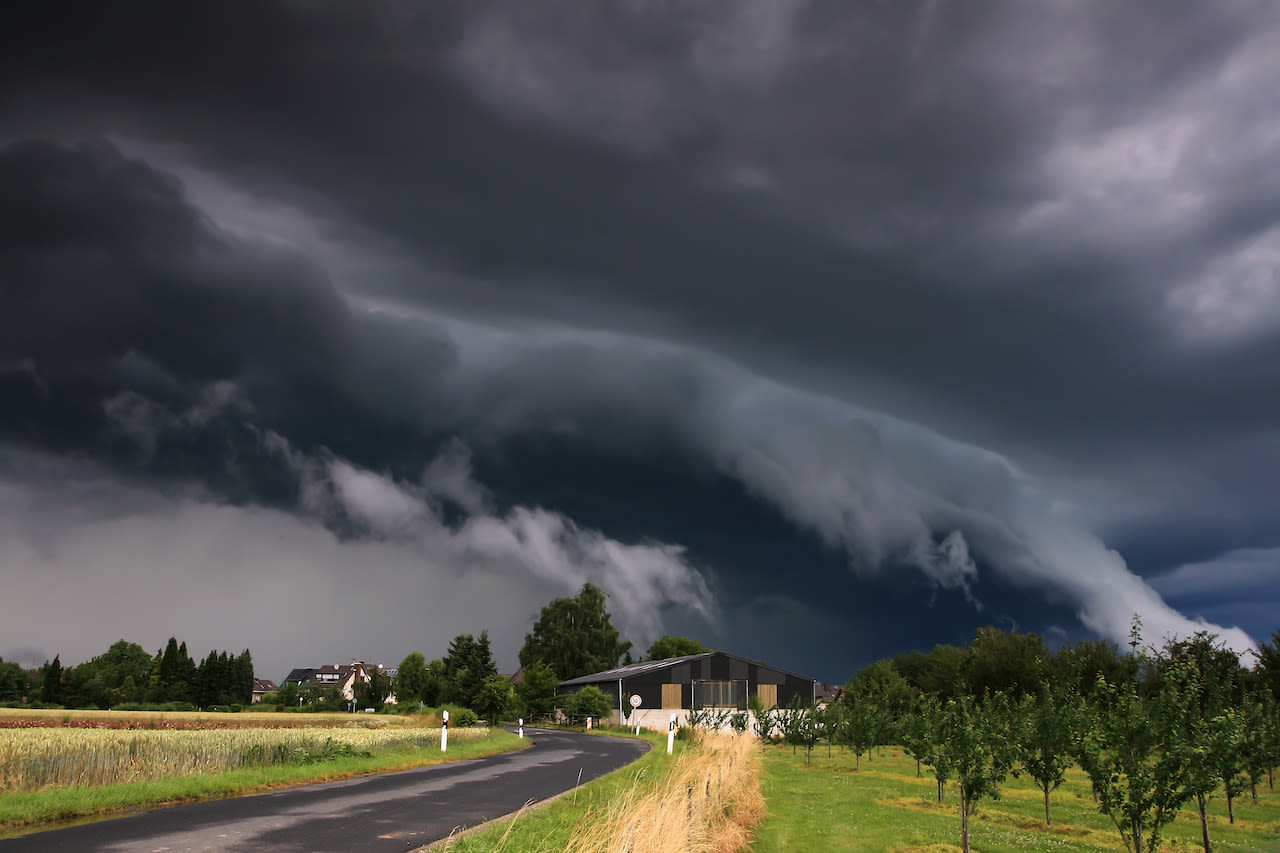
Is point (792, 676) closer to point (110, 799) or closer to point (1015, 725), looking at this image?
point (1015, 725)

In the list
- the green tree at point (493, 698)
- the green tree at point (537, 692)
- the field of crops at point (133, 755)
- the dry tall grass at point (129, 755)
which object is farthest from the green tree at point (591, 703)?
the dry tall grass at point (129, 755)

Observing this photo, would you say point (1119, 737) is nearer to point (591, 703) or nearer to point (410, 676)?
point (591, 703)

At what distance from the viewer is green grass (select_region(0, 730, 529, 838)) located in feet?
41.4

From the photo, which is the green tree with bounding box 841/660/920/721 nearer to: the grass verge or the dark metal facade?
the dark metal facade

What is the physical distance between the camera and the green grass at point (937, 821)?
18.3 metres

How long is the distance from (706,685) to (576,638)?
103ft

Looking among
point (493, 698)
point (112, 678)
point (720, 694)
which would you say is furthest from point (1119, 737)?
point (112, 678)

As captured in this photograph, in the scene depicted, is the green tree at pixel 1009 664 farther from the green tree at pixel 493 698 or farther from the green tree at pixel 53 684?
the green tree at pixel 53 684

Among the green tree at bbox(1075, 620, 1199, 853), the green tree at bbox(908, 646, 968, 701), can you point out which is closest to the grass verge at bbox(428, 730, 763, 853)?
the green tree at bbox(1075, 620, 1199, 853)

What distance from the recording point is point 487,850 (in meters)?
10.8

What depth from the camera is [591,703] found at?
2953 inches

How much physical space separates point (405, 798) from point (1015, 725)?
19962mm

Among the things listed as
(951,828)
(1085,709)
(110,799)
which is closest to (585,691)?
(1085,709)

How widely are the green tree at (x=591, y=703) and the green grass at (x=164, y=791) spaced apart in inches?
1984
